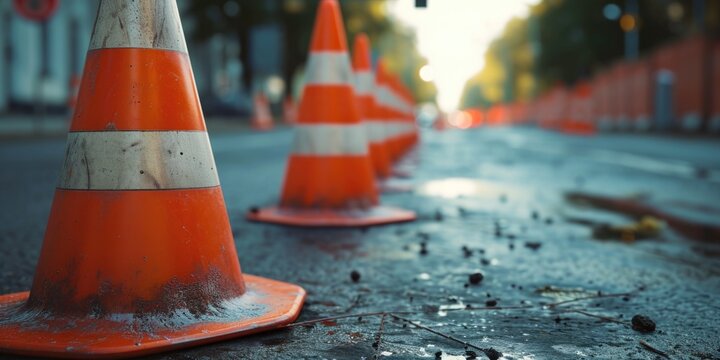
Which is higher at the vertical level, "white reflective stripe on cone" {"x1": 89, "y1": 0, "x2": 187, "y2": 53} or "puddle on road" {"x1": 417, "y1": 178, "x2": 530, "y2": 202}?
"white reflective stripe on cone" {"x1": 89, "y1": 0, "x2": 187, "y2": 53}

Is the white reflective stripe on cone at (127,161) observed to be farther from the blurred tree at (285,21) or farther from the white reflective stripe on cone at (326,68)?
the blurred tree at (285,21)

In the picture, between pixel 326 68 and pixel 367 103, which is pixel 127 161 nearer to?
pixel 326 68

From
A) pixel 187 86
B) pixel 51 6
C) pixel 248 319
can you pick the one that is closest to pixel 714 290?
pixel 248 319

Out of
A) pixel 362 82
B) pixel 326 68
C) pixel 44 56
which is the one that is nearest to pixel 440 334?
pixel 326 68

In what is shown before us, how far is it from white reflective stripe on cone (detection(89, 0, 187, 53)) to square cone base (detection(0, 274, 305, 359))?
932mm

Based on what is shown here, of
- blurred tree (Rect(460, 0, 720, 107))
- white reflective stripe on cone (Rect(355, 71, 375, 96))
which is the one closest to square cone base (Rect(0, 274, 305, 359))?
white reflective stripe on cone (Rect(355, 71, 375, 96))

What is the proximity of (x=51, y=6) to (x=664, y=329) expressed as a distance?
1386cm

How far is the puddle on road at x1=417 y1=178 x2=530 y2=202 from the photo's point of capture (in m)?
8.39

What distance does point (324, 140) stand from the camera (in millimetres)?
6145

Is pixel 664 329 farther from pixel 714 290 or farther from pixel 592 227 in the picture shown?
pixel 592 227

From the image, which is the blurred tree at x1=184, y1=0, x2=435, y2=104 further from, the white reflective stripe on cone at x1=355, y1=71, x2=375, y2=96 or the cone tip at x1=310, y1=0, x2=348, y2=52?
the cone tip at x1=310, y1=0, x2=348, y2=52

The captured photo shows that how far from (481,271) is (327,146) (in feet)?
7.05

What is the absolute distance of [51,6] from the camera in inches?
594

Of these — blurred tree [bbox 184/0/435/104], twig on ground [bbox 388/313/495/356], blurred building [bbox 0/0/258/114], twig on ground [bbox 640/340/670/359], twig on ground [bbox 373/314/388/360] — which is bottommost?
twig on ground [bbox 640/340/670/359]
